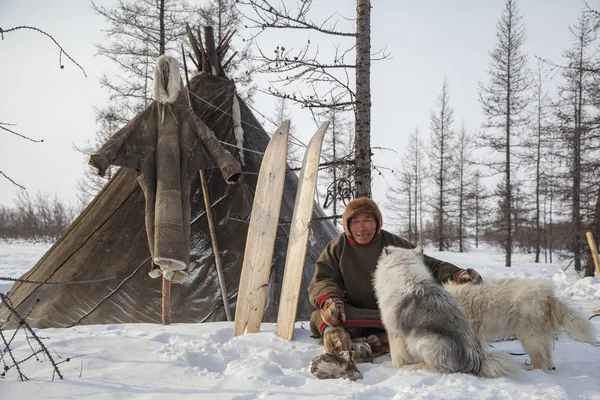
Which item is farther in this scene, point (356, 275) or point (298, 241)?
point (298, 241)

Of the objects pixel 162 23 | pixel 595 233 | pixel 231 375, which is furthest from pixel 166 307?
pixel 595 233

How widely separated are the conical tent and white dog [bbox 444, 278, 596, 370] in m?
2.41

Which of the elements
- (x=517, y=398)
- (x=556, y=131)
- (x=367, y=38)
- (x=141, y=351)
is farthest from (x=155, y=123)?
(x=556, y=131)

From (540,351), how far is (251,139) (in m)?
4.41

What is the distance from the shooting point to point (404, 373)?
2494 mm

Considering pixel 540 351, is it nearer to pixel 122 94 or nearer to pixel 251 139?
pixel 251 139

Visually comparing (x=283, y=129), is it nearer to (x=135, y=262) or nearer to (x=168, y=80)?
(x=168, y=80)

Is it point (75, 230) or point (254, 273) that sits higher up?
point (75, 230)

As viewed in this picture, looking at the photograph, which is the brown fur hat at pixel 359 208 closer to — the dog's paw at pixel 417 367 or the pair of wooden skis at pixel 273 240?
the pair of wooden skis at pixel 273 240

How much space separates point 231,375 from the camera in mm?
2492

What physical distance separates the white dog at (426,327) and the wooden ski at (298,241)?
1.05 meters

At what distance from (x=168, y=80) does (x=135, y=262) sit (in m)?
2.41

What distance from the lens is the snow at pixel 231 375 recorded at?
84.5 inches

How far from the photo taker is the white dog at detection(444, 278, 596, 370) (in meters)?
2.56
